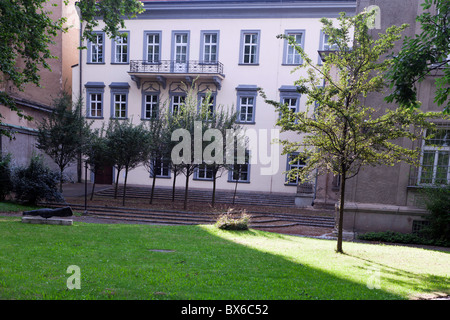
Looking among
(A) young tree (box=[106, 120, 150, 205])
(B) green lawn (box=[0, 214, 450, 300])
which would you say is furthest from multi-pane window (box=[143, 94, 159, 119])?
(B) green lawn (box=[0, 214, 450, 300])

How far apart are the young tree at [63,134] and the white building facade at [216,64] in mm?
6212

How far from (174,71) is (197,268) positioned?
2257cm

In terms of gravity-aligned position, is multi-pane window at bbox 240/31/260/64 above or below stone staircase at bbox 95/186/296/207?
above

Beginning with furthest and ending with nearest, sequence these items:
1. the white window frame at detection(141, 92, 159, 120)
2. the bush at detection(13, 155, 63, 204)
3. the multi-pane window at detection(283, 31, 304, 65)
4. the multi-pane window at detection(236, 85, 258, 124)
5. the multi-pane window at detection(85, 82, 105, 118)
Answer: the multi-pane window at detection(85, 82, 105, 118), the white window frame at detection(141, 92, 159, 120), the multi-pane window at detection(236, 85, 258, 124), the multi-pane window at detection(283, 31, 304, 65), the bush at detection(13, 155, 63, 204)

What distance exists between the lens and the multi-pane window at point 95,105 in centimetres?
2920

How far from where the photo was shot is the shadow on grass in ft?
16.6

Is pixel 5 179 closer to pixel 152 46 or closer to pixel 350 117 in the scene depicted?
pixel 152 46

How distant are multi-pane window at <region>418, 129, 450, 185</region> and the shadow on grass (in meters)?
8.47

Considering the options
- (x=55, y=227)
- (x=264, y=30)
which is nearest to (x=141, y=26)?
(x=264, y=30)

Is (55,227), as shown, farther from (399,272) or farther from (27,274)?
(399,272)

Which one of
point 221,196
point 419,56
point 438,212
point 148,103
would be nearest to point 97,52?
point 148,103

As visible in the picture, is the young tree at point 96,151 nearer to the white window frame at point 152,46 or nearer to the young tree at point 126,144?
the young tree at point 126,144

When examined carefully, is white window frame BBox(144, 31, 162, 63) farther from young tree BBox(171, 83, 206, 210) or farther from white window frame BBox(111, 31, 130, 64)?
young tree BBox(171, 83, 206, 210)

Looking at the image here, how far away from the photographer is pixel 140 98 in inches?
1119
